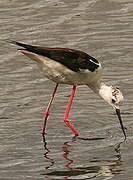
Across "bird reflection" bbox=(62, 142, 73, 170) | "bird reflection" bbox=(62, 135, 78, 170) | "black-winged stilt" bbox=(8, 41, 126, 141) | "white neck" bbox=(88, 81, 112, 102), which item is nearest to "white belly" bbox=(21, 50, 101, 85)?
"black-winged stilt" bbox=(8, 41, 126, 141)

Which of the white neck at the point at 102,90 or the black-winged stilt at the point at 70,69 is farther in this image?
the white neck at the point at 102,90

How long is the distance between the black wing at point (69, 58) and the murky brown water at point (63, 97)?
93cm

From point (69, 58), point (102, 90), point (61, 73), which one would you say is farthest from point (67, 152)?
point (102, 90)

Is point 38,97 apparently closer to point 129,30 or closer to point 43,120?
point 43,120

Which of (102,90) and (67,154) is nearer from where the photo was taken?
(67,154)

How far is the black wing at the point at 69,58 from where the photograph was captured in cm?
1239

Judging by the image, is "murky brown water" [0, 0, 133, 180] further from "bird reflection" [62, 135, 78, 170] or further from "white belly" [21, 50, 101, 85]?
"white belly" [21, 50, 101, 85]

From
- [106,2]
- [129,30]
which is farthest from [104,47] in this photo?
[106,2]

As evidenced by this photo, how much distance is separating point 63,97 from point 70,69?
64.9 inches

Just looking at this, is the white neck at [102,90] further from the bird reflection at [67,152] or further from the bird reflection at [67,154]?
the bird reflection at [67,154]

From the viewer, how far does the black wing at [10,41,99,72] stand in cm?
1239

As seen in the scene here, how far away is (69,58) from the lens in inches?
501

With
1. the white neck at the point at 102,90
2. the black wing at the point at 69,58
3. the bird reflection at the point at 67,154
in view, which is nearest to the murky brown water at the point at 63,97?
the bird reflection at the point at 67,154

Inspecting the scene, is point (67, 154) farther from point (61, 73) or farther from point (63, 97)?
point (63, 97)
